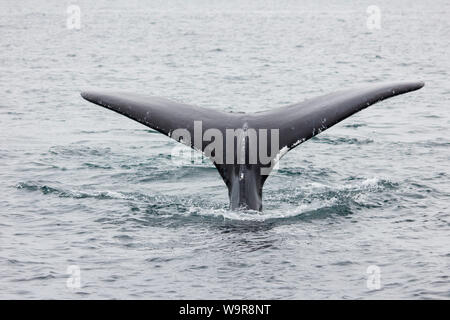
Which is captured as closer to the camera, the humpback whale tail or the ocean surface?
the ocean surface

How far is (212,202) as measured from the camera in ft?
41.3

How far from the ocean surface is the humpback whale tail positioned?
548mm

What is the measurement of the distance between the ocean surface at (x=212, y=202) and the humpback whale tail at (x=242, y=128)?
1.80 feet

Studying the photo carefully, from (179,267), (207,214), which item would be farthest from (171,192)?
(179,267)

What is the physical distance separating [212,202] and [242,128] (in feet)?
7.31

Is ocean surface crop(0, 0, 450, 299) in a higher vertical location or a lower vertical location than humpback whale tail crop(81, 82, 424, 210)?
lower

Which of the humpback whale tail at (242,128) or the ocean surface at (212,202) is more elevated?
the humpback whale tail at (242,128)

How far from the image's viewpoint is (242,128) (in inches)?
419

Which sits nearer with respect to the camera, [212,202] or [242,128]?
[242,128]

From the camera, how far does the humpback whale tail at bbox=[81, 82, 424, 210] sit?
10.2 meters

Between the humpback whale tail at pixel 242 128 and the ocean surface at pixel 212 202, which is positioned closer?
the ocean surface at pixel 212 202

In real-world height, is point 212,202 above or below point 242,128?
below

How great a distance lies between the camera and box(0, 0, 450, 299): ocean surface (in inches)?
372

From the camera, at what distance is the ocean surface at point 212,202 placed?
31.0 feet
